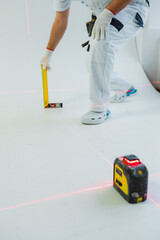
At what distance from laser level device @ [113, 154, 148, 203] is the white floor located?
0.04 metres

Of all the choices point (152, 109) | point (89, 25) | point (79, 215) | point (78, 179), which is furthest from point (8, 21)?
point (79, 215)

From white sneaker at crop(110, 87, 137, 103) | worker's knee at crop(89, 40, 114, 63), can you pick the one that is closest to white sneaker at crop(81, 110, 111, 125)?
worker's knee at crop(89, 40, 114, 63)

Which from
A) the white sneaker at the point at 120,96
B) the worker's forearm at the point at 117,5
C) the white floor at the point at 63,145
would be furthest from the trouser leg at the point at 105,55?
the white sneaker at the point at 120,96

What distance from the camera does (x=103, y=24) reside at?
1540 mm

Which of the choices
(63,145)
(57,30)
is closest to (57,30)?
(57,30)

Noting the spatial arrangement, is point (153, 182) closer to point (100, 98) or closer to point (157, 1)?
point (100, 98)

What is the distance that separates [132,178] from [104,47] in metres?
1.12

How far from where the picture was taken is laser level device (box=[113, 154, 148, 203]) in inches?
31.1

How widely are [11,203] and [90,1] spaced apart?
1484mm

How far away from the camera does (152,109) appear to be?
2.21m

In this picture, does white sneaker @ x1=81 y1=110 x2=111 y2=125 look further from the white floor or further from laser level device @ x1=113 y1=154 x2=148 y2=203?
laser level device @ x1=113 y1=154 x2=148 y2=203

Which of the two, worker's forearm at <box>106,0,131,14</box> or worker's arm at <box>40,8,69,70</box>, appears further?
worker's arm at <box>40,8,69,70</box>

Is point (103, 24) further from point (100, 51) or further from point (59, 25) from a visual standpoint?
point (59, 25)

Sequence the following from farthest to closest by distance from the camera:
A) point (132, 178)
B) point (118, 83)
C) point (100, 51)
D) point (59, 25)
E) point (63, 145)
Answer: point (118, 83), point (59, 25), point (100, 51), point (63, 145), point (132, 178)
